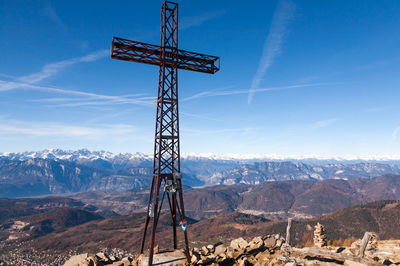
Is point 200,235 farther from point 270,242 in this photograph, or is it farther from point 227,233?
point 270,242

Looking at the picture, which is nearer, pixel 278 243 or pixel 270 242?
pixel 278 243

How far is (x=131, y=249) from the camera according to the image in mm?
142125

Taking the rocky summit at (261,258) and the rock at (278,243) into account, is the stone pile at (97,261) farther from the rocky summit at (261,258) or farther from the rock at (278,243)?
the rock at (278,243)

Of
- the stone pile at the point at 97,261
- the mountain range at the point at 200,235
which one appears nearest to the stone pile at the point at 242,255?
the stone pile at the point at 97,261

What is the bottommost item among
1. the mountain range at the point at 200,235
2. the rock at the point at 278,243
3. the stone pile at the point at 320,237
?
the mountain range at the point at 200,235

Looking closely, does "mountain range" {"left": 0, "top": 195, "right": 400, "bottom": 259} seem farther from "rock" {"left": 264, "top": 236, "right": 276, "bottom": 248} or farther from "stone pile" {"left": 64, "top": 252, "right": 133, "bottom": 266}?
"rock" {"left": 264, "top": 236, "right": 276, "bottom": 248}

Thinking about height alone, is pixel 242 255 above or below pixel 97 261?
above

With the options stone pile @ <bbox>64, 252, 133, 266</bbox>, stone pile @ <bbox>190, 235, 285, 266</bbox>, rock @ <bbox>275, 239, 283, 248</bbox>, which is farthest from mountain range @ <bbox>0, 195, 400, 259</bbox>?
rock @ <bbox>275, 239, 283, 248</bbox>

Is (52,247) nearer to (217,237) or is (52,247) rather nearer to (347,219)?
(217,237)

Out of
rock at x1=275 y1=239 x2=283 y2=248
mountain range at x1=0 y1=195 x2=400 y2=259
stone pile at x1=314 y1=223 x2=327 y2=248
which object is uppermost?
rock at x1=275 y1=239 x2=283 y2=248

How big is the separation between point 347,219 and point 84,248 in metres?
207

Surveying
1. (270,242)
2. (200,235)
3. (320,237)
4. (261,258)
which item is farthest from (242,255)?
(200,235)

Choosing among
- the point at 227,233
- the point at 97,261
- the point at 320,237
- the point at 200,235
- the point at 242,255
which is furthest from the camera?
the point at 200,235

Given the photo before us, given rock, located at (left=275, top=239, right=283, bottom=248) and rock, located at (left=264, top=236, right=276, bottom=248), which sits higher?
rock, located at (left=275, top=239, right=283, bottom=248)
